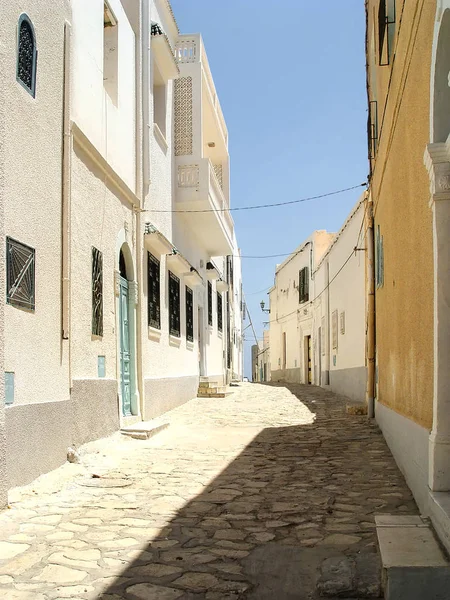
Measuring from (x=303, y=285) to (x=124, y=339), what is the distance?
17961 millimetres

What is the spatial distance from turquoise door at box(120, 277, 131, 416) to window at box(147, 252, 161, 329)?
3.50 ft

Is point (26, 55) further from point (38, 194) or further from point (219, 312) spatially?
point (219, 312)

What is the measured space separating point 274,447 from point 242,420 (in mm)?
3253

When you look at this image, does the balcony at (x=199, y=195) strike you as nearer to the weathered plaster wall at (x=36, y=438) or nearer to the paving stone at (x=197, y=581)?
the weathered plaster wall at (x=36, y=438)

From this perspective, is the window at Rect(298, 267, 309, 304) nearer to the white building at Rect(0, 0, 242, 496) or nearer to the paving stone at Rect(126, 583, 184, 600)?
the white building at Rect(0, 0, 242, 496)

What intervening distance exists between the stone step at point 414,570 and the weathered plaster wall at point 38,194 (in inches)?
136

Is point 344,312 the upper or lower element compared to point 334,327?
upper

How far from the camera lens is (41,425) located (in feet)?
19.5

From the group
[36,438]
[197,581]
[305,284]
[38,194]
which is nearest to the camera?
[197,581]

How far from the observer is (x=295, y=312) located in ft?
96.6

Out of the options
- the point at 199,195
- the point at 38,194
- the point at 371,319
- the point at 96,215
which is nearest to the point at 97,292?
the point at 96,215

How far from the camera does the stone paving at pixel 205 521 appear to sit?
11.4 feet

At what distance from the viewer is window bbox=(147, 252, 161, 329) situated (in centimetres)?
1117

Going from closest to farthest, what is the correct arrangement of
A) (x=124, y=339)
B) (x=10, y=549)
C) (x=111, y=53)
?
1. (x=10, y=549)
2. (x=111, y=53)
3. (x=124, y=339)
